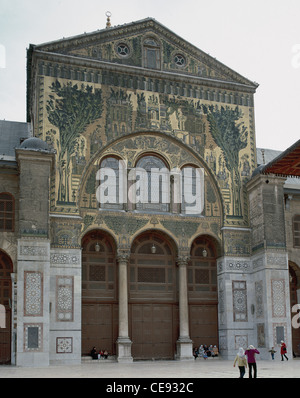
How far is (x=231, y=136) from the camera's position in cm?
3183

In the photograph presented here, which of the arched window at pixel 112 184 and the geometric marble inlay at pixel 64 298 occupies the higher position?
the arched window at pixel 112 184

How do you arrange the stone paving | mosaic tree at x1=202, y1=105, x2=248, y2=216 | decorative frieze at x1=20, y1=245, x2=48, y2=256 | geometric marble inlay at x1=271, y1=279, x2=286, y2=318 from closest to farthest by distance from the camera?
the stone paving
decorative frieze at x1=20, y1=245, x2=48, y2=256
geometric marble inlay at x1=271, y1=279, x2=286, y2=318
mosaic tree at x1=202, y1=105, x2=248, y2=216

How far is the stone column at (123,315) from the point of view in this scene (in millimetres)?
27547

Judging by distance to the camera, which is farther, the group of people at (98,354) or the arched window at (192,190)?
the arched window at (192,190)

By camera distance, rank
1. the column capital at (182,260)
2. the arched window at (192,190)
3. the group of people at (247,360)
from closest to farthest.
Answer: the group of people at (247,360)
the column capital at (182,260)
the arched window at (192,190)

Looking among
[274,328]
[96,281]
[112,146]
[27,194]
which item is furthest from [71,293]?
[274,328]

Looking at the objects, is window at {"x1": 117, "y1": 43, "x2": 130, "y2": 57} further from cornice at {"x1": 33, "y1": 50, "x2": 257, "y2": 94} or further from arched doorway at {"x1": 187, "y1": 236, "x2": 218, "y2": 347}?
arched doorway at {"x1": 187, "y1": 236, "x2": 218, "y2": 347}

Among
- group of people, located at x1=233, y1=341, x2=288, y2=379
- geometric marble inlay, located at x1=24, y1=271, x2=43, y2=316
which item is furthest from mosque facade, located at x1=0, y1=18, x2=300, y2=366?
group of people, located at x1=233, y1=341, x2=288, y2=379

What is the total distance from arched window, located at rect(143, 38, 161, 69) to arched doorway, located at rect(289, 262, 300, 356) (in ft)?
40.9

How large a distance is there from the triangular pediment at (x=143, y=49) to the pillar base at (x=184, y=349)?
13.4m

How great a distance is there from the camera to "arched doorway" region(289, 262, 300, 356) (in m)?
31.5

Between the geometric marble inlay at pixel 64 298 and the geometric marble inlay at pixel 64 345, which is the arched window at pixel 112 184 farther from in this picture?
the geometric marble inlay at pixel 64 345

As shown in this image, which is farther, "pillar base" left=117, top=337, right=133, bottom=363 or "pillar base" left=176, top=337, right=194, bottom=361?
"pillar base" left=176, top=337, right=194, bottom=361

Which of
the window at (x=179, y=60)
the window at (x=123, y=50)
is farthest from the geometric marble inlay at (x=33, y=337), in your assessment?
the window at (x=179, y=60)
